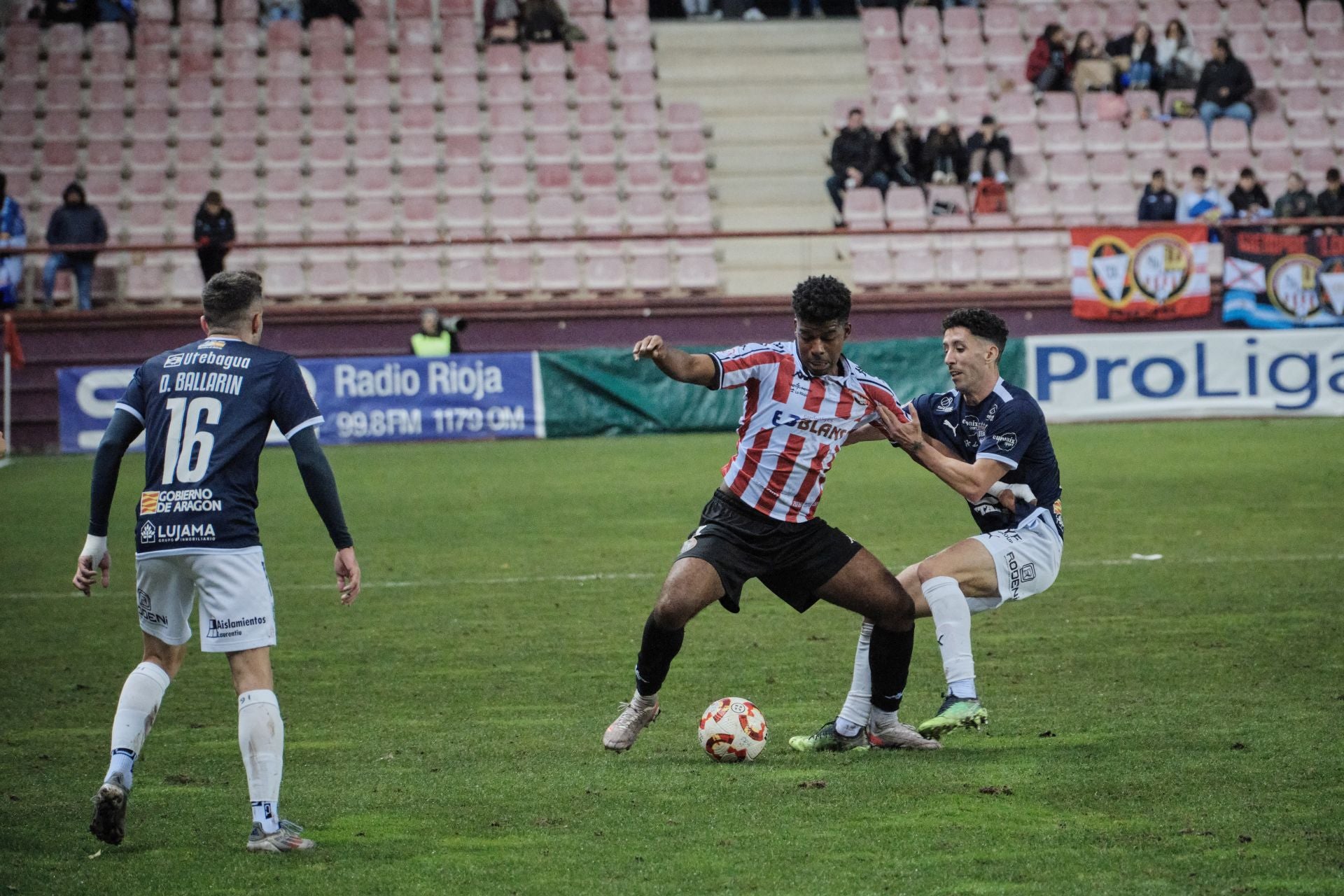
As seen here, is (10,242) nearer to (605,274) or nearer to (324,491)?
(605,274)

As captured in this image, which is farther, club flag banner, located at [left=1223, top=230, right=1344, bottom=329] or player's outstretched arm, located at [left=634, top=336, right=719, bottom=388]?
club flag banner, located at [left=1223, top=230, right=1344, bottom=329]

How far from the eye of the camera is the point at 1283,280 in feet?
66.3

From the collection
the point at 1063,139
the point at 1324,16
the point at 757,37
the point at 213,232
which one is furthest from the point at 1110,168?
the point at 213,232

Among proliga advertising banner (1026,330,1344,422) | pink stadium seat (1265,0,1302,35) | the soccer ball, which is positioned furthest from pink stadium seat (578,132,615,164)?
the soccer ball

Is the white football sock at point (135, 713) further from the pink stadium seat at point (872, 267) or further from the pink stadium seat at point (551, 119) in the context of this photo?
the pink stadium seat at point (551, 119)

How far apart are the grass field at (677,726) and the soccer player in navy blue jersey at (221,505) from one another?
1.24ft

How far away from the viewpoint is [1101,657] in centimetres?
808

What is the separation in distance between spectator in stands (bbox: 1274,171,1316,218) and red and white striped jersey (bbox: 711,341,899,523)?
1725 centimetres

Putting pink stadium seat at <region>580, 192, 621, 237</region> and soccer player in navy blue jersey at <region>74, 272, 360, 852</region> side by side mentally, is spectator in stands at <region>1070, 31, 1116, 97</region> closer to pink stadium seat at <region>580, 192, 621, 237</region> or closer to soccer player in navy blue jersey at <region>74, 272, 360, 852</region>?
pink stadium seat at <region>580, 192, 621, 237</region>

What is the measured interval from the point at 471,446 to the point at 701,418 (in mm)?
2934

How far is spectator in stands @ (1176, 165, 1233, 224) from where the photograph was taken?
71.3ft

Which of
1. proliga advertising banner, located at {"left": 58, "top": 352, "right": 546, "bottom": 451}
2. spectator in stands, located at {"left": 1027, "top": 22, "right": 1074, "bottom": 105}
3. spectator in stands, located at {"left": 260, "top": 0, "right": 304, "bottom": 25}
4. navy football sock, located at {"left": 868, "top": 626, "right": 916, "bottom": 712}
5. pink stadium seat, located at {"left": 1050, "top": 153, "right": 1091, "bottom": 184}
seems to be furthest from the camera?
spectator in stands, located at {"left": 260, "top": 0, "right": 304, "bottom": 25}

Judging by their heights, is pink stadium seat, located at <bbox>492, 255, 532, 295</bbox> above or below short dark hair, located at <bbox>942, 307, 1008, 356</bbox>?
above

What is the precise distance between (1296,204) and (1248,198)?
2.25 feet
